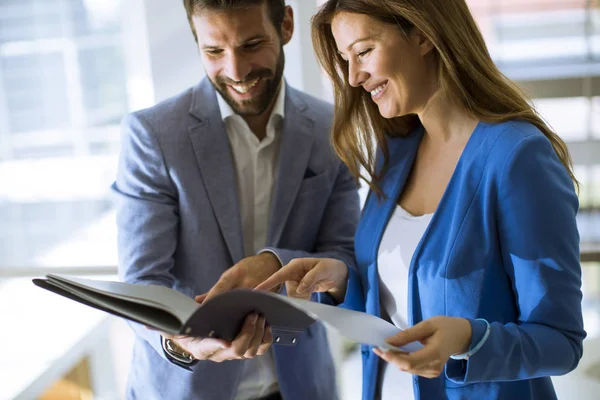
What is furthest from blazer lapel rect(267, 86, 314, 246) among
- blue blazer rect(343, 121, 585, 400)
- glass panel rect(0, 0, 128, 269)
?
glass panel rect(0, 0, 128, 269)

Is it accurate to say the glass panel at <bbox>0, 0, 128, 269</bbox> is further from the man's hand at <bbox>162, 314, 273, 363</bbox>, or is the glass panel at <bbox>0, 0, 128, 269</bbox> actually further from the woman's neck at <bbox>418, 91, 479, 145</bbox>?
the woman's neck at <bbox>418, 91, 479, 145</bbox>

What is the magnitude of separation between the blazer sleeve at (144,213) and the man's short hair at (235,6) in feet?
0.99

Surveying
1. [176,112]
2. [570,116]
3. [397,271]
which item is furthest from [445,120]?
[570,116]

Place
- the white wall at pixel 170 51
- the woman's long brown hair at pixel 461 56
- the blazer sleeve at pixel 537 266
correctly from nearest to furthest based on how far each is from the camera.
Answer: the blazer sleeve at pixel 537 266 < the woman's long brown hair at pixel 461 56 < the white wall at pixel 170 51

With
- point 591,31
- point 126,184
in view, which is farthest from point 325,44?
point 591,31

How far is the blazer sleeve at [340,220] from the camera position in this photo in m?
1.77

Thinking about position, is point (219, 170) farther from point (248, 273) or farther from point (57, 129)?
point (57, 129)

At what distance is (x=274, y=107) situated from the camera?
1.78m

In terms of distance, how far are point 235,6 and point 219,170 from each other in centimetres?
39

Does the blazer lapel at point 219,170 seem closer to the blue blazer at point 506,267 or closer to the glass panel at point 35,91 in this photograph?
the blue blazer at point 506,267

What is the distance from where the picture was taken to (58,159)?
3.34 meters

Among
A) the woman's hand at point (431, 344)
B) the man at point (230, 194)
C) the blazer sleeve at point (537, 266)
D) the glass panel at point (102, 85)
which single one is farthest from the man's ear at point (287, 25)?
the glass panel at point (102, 85)

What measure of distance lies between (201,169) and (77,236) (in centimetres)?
194

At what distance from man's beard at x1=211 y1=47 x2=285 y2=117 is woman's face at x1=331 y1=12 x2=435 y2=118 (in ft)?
0.85
